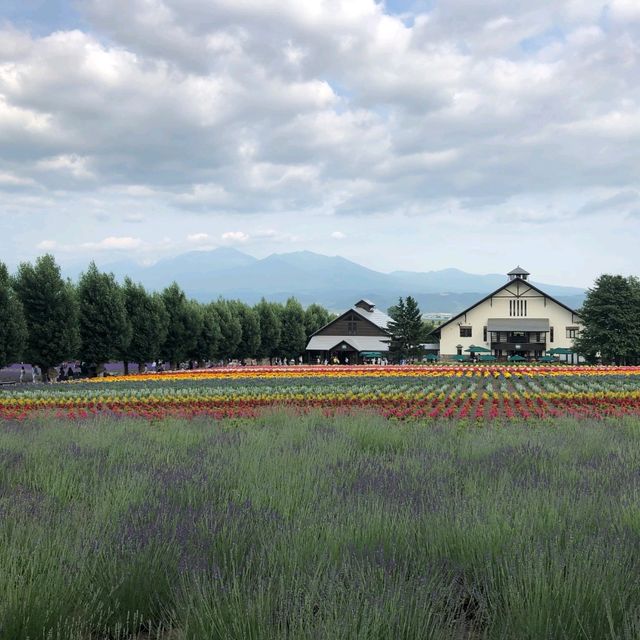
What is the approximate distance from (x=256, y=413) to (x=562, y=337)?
65.6 metres

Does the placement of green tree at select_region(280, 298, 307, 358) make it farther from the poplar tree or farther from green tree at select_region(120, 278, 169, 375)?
green tree at select_region(120, 278, 169, 375)

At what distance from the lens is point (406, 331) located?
65.5m

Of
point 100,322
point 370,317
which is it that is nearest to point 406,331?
point 370,317

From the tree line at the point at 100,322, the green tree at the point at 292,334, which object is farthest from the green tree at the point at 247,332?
the green tree at the point at 292,334

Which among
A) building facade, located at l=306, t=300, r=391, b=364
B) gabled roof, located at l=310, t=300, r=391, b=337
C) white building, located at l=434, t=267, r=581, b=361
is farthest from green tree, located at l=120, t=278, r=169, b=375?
white building, located at l=434, t=267, r=581, b=361

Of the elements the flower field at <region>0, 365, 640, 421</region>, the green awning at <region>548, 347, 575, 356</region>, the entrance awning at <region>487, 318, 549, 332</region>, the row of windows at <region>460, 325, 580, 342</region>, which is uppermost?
the entrance awning at <region>487, 318, 549, 332</region>

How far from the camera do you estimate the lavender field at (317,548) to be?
Answer: 3160 millimetres

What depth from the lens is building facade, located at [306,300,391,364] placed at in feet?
249

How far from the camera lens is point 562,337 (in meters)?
74.9

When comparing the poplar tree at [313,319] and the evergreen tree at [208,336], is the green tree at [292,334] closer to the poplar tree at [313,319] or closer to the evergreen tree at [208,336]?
the poplar tree at [313,319]

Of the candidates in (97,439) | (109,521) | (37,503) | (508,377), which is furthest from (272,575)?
(508,377)

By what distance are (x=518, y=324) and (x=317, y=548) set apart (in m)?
75.2

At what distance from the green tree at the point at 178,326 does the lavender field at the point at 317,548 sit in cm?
5453

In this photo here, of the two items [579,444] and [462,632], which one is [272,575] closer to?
[462,632]
